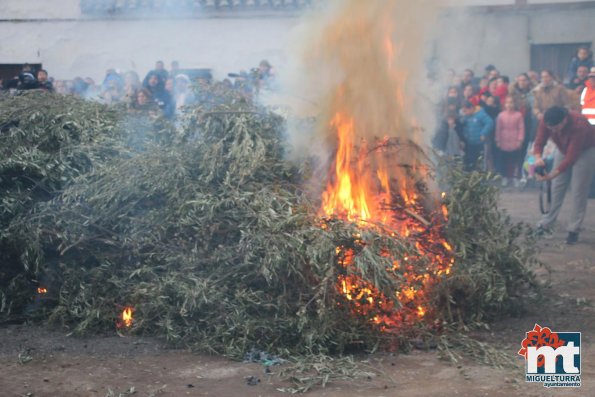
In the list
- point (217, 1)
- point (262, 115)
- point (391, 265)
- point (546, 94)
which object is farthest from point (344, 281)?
point (217, 1)

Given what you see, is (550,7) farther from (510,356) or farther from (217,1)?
(510,356)

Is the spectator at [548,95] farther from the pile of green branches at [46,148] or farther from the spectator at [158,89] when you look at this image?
the pile of green branches at [46,148]

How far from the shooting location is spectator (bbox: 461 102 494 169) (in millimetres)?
14953

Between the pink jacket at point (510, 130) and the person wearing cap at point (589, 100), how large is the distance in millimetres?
1256

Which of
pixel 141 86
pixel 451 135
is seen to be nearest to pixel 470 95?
pixel 451 135

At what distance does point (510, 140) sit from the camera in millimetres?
14891

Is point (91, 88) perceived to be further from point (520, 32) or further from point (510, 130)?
point (520, 32)

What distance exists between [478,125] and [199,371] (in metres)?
10.3

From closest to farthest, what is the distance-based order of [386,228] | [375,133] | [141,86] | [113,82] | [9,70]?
[386,228] → [375,133] → [141,86] → [113,82] → [9,70]

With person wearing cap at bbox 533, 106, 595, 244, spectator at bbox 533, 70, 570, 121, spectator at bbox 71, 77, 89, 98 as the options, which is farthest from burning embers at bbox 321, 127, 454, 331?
spectator at bbox 71, 77, 89, 98

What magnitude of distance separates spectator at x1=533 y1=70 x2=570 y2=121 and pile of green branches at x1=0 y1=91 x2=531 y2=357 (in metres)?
7.39

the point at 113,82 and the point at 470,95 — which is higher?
the point at 113,82

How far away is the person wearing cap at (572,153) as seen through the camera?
10.4m

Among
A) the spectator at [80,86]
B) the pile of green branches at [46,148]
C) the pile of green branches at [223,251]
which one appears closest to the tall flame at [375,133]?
the pile of green branches at [223,251]
